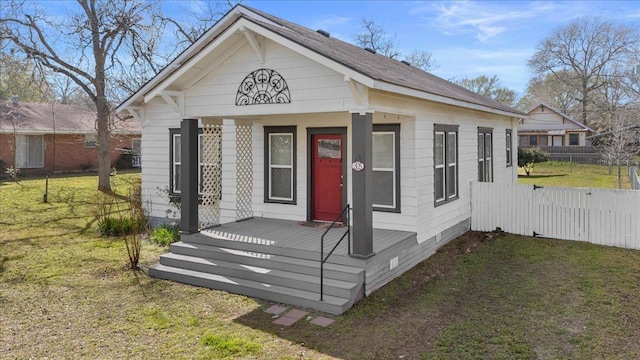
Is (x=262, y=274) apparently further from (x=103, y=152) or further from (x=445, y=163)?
(x=103, y=152)

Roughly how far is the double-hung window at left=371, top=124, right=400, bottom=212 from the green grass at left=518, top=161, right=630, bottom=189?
15.2m

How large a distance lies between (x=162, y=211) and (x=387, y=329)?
8.50 meters

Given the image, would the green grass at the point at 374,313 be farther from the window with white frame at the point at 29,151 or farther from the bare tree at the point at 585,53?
the bare tree at the point at 585,53

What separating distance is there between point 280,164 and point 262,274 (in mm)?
3803

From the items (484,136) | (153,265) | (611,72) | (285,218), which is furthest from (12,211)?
(611,72)

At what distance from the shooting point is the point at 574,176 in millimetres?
25812

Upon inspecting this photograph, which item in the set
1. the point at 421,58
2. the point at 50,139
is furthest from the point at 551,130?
the point at 50,139

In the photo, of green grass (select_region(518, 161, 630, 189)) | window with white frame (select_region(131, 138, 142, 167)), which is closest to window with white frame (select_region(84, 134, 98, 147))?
window with white frame (select_region(131, 138, 142, 167))

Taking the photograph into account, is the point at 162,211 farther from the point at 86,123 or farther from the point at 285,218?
the point at 86,123

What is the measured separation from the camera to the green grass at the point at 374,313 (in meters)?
5.29

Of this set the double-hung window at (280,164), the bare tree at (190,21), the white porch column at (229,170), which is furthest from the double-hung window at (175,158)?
the bare tree at (190,21)

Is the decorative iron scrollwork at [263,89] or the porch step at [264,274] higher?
the decorative iron scrollwork at [263,89]

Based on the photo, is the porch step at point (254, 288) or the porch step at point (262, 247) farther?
the porch step at point (262, 247)

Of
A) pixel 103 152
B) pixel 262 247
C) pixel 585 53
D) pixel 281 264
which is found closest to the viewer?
pixel 281 264
